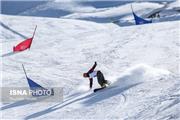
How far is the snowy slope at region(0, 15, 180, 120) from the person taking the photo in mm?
14742

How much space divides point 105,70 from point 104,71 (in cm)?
17

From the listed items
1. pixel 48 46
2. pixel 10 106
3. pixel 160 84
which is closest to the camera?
pixel 160 84

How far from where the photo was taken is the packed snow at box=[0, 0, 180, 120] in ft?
48.4

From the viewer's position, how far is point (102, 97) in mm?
16359

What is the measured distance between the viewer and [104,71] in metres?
23.2

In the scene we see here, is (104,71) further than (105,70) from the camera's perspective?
No

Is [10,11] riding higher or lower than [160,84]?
lower

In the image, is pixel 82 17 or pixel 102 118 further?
pixel 82 17

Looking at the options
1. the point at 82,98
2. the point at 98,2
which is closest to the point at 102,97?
the point at 82,98

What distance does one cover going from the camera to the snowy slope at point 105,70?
14.7 meters

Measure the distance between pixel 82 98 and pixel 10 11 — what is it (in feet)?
315

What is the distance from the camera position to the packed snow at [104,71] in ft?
48.4

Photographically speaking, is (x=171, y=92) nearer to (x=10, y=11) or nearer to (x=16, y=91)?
(x=16, y=91)

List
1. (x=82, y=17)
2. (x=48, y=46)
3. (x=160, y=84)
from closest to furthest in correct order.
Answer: (x=160, y=84) → (x=48, y=46) → (x=82, y=17)
